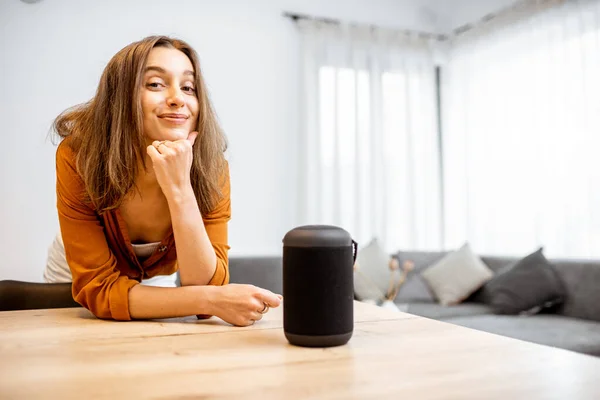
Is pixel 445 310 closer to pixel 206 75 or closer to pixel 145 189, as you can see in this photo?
pixel 206 75

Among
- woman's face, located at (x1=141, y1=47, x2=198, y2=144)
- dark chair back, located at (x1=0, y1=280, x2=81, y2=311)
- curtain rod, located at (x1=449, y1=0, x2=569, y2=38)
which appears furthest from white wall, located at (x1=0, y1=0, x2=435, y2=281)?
woman's face, located at (x1=141, y1=47, x2=198, y2=144)

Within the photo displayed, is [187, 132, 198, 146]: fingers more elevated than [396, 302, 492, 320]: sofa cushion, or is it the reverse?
[187, 132, 198, 146]: fingers

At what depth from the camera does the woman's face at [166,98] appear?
3.98 feet

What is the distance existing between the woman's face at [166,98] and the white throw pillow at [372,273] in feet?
7.82

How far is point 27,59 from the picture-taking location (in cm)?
342

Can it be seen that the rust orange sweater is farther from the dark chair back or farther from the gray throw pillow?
the gray throw pillow

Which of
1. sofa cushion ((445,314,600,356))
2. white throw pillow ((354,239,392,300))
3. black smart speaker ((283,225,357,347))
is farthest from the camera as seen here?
white throw pillow ((354,239,392,300))

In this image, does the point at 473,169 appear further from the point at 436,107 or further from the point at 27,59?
the point at 27,59

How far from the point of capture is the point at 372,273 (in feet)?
12.0

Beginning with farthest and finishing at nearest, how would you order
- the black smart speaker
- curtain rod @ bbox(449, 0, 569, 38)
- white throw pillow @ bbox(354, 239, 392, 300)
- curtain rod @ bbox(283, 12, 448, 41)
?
1. curtain rod @ bbox(283, 12, 448, 41)
2. curtain rod @ bbox(449, 0, 569, 38)
3. white throw pillow @ bbox(354, 239, 392, 300)
4. the black smart speaker

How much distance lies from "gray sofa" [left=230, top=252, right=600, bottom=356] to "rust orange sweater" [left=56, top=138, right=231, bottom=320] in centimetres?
178

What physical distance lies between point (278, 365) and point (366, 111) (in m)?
3.92

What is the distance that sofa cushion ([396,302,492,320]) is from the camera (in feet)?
10.4

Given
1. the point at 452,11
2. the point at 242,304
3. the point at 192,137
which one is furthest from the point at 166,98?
the point at 452,11
